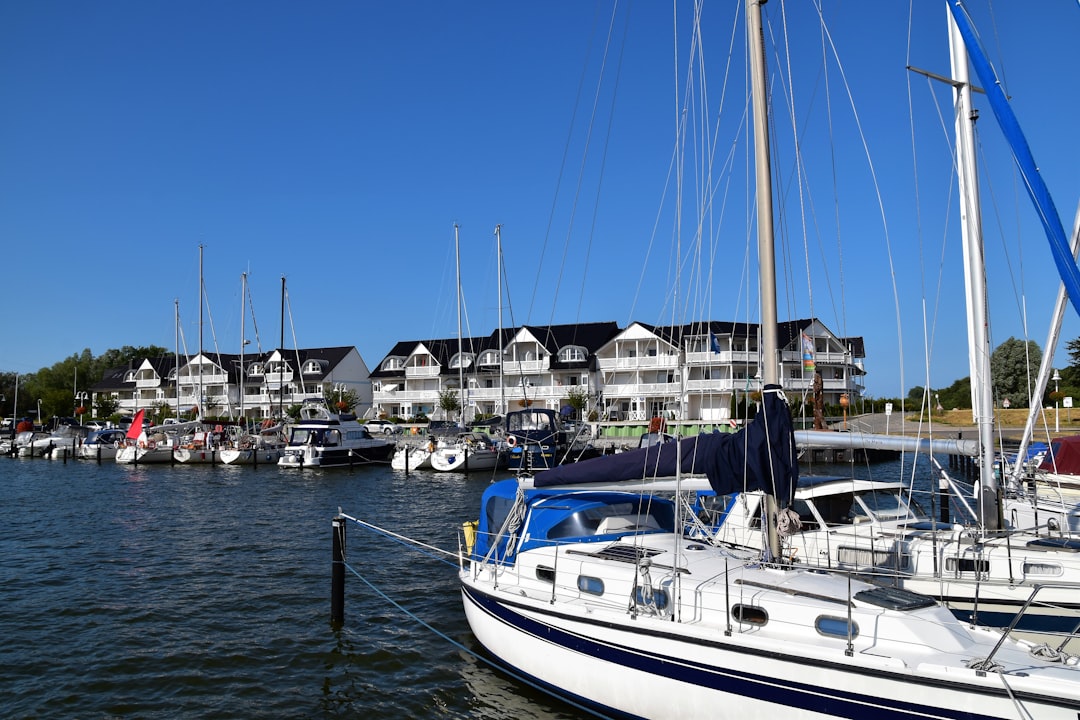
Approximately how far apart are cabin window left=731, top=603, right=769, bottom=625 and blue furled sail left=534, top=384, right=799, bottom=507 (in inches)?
69.8

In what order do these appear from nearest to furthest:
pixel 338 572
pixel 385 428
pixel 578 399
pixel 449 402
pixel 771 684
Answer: pixel 771 684 → pixel 338 572 → pixel 578 399 → pixel 385 428 → pixel 449 402

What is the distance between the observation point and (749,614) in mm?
8984

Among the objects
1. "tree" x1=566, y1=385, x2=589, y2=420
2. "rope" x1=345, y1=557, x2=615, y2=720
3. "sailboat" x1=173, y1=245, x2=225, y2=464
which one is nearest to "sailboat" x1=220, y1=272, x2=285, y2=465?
"sailboat" x1=173, y1=245, x2=225, y2=464

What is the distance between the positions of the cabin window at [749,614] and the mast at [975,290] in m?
7.09

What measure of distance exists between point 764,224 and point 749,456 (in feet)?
10.1

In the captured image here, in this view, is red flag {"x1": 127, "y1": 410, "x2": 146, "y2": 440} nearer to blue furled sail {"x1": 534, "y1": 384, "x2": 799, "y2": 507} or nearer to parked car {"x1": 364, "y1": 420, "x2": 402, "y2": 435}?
parked car {"x1": 364, "y1": 420, "x2": 402, "y2": 435}

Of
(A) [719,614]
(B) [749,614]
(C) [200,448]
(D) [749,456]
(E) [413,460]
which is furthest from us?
(C) [200,448]

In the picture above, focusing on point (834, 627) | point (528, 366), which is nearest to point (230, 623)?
point (834, 627)

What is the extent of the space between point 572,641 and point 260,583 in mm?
11315

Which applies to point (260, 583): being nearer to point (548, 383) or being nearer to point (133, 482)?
point (133, 482)

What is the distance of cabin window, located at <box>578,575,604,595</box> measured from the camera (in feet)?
34.1

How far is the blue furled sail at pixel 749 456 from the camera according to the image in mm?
10102

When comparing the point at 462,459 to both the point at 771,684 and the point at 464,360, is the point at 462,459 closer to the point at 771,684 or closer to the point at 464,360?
the point at 771,684

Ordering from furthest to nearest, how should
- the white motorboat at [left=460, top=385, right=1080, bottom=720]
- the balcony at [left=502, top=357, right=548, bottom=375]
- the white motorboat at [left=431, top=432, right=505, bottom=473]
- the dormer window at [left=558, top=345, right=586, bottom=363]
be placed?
the balcony at [left=502, top=357, right=548, bottom=375] < the dormer window at [left=558, top=345, right=586, bottom=363] < the white motorboat at [left=431, top=432, right=505, bottom=473] < the white motorboat at [left=460, top=385, right=1080, bottom=720]
